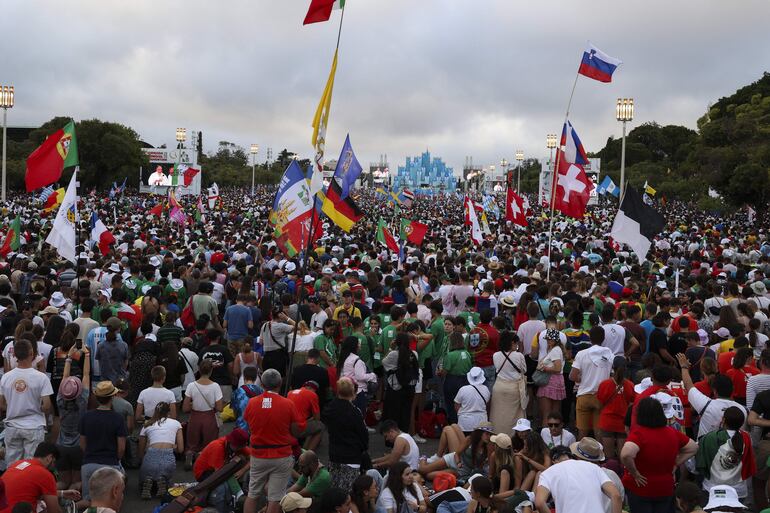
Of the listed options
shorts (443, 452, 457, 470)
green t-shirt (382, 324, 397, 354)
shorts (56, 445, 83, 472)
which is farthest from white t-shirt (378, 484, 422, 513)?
green t-shirt (382, 324, 397, 354)

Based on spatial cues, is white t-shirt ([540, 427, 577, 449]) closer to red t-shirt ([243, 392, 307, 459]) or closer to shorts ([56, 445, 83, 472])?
red t-shirt ([243, 392, 307, 459])

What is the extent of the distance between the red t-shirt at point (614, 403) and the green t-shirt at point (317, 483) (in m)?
3.13

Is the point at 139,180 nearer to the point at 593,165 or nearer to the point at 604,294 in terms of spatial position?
the point at 593,165

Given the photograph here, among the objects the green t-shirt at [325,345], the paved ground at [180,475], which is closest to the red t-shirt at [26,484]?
the paved ground at [180,475]

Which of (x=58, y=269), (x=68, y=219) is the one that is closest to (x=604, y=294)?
(x=68, y=219)

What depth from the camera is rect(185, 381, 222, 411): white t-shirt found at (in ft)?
28.7

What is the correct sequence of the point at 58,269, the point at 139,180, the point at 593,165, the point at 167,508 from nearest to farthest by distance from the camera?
the point at 167,508 < the point at 58,269 < the point at 139,180 < the point at 593,165

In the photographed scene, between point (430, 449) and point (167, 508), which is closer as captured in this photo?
point (167, 508)

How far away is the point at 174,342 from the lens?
10180mm

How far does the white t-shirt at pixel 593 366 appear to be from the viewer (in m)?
8.69

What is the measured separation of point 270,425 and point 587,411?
12.5 ft

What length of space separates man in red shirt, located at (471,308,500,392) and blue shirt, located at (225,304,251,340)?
3527 mm

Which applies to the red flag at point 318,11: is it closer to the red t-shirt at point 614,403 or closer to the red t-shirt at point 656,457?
the red t-shirt at point 614,403

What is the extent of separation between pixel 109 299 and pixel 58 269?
155 inches
